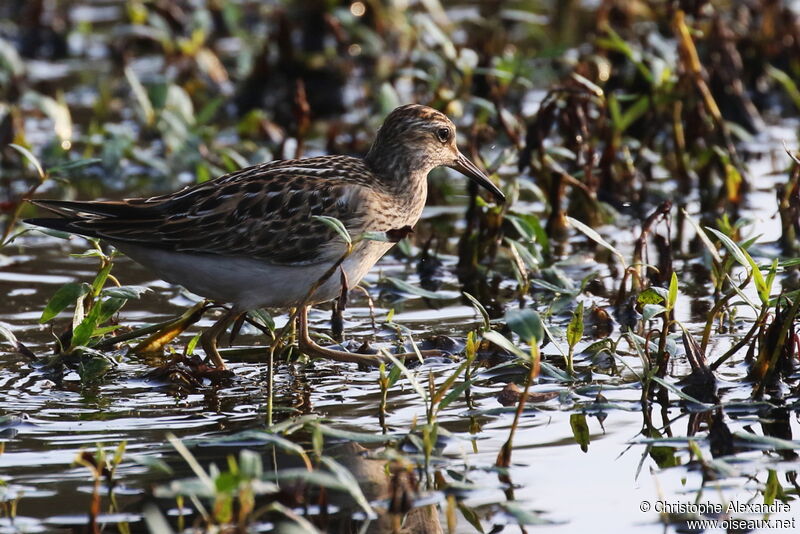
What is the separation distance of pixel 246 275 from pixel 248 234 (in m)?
0.22

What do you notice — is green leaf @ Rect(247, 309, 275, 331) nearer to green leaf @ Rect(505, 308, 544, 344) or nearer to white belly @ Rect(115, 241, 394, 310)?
white belly @ Rect(115, 241, 394, 310)

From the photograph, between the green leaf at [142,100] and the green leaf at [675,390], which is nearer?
the green leaf at [675,390]

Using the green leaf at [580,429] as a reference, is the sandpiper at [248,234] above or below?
above

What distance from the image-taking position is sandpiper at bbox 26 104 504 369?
6.51 metres

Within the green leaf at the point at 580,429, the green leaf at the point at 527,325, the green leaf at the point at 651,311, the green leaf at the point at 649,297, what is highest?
the green leaf at the point at 527,325

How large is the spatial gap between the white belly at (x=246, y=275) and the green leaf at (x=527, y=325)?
164 cm

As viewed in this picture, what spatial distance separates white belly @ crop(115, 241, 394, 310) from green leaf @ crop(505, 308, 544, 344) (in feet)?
5.40

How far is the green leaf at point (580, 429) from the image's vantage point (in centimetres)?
559

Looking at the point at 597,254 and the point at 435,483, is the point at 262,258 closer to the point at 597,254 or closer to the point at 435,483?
the point at 435,483

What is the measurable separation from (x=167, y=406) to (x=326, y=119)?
20.1 feet

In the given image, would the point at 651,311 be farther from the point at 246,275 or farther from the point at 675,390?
the point at 246,275

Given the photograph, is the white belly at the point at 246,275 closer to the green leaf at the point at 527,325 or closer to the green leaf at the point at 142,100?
the green leaf at the point at 527,325

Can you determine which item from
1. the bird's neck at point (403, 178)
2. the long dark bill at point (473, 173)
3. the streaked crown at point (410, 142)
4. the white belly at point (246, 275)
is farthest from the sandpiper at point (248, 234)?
the long dark bill at point (473, 173)

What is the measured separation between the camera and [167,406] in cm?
612
